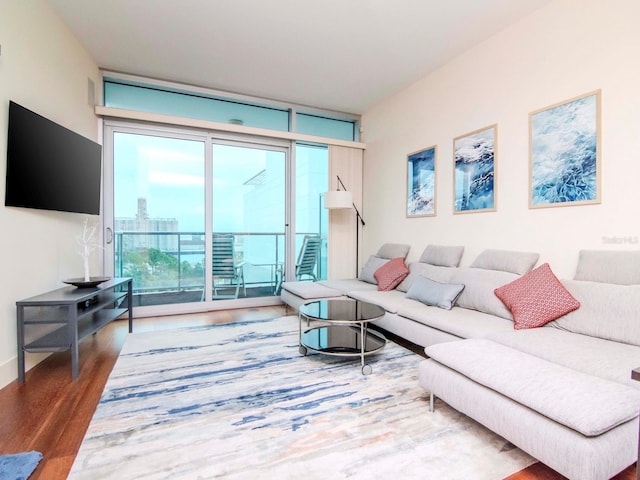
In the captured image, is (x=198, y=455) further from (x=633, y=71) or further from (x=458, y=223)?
(x=633, y=71)

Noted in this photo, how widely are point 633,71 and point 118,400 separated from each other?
3940 mm

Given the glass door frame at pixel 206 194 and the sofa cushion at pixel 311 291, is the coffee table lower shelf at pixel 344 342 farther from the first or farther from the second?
the glass door frame at pixel 206 194

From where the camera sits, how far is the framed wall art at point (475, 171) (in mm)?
3127

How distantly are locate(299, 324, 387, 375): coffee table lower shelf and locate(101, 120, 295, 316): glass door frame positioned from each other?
194cm

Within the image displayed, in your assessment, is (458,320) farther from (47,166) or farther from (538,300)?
(47,166)

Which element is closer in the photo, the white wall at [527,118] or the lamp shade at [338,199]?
the white wall at [527,118]

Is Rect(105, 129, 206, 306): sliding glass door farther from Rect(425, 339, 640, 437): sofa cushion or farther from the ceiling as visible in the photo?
Rect(425, 339, 640, 437): sofa cushion

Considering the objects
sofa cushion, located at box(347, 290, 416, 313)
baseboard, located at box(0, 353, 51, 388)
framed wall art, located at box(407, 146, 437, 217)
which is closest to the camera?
baseboard, located at box(0, 353, 51, 388)

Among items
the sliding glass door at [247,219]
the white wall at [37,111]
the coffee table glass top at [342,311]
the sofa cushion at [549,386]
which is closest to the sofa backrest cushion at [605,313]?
the sofa cushion at [549,386]

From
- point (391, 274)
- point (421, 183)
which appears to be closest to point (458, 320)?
point (391, 274)

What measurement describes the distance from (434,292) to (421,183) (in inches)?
62.2

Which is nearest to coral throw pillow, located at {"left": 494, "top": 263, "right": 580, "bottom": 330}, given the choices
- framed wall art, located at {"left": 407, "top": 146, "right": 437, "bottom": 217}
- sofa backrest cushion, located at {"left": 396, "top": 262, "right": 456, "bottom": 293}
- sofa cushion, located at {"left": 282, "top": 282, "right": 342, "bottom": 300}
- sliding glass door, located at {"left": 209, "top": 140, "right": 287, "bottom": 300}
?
sofa backrest cushion, located at {"left": 396, "top": 262, "right": 456, "bottom": 293}

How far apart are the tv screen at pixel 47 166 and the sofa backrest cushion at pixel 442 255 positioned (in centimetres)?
355

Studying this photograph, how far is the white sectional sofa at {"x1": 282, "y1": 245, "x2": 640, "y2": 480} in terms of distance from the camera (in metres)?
1.23
